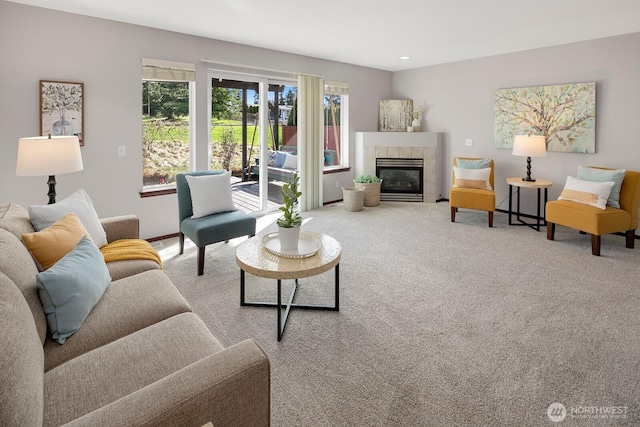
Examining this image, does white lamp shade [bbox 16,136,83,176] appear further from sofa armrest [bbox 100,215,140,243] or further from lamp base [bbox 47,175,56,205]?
sofa armrest [bbox 100,215,140,243]

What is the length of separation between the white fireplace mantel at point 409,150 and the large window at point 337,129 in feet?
0.93

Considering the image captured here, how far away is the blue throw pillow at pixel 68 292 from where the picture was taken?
64.4 inches

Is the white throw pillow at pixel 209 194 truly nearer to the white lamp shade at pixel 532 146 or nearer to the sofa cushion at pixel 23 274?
the sofa cushion at pixel 23 274

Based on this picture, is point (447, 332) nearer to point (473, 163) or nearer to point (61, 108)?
point (473, 163)

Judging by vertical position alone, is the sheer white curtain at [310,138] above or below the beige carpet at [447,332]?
above

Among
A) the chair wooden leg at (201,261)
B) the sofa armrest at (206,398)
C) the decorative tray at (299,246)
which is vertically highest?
the decorative tray at (299,246)

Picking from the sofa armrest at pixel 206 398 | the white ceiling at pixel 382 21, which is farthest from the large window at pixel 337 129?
the sofa armrest at pixel 206 398

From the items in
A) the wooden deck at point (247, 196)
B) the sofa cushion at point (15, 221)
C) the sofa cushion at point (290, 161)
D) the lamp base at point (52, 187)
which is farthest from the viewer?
the sofa cushion at point (290, 161)

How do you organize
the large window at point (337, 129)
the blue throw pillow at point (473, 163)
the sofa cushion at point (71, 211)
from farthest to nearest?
the large window at point (337, 129)
the blue throw pillow at point (473, 163)
the sofa cushion at point (71, 211)

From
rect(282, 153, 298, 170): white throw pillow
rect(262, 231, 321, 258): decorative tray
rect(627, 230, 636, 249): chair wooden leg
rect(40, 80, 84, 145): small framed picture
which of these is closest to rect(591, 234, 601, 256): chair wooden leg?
rect(627, 230, 636, 249): chair wooden leg

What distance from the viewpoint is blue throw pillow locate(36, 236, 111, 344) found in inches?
64.4

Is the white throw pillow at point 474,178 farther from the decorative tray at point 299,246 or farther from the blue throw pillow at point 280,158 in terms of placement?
the decorative tray at point 299,246

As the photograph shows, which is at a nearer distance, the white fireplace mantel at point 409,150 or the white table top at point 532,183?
the white table top at point 532,183

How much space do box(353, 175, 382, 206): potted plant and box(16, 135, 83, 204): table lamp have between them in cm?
449
